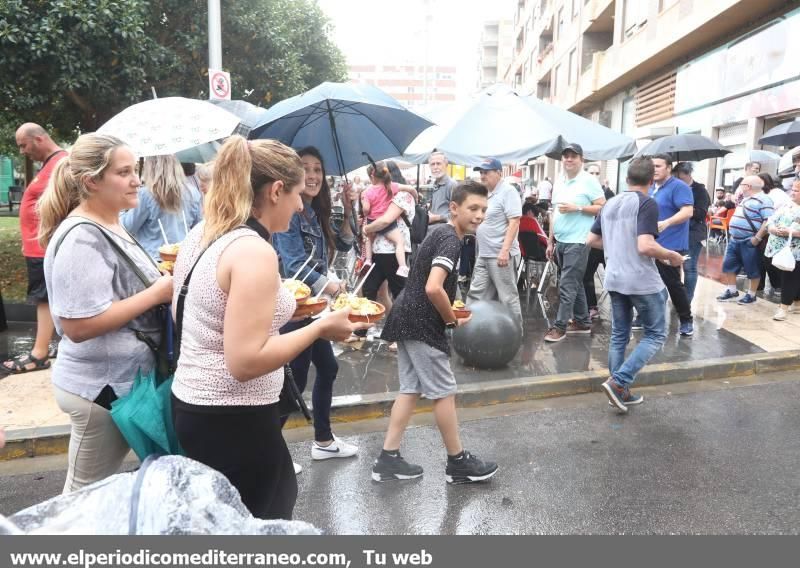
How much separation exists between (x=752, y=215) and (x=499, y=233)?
14.8ft

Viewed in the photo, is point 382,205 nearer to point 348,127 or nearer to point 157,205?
point 348,127

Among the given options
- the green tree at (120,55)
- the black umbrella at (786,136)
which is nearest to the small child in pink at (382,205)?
the green tree at (120,55)

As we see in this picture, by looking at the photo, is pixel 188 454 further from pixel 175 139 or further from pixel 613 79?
pixel 613 79

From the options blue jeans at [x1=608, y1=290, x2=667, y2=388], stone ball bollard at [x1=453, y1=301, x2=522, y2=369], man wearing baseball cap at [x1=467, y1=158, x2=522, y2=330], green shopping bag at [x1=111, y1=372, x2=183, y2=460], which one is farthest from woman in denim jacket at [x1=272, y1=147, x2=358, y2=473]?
man wearing baseball cap at [x1=467, y1=158, x2=522, y2=330]

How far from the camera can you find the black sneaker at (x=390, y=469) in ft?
12.4

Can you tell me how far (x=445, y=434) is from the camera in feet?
11.9

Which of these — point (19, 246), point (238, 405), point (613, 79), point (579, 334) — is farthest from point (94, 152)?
point (613, 79)

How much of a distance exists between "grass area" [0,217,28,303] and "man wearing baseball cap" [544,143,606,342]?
22.4 feet

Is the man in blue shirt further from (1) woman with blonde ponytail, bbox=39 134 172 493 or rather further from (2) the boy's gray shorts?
(1) woman with blonde ponytail, bbox=39 134 172 493

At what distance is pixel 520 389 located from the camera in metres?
5.34

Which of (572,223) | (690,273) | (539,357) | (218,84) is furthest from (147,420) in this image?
(690,273)

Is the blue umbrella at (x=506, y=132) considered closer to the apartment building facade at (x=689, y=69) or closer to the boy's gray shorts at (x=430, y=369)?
the boy's gray shorts at (x=430, y=369)

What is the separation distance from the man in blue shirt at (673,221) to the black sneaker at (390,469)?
4.01 metres

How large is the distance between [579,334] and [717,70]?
13053 millimetres
